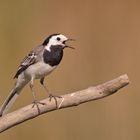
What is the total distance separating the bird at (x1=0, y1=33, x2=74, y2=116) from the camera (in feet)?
9.28

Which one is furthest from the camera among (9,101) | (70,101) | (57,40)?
(9,101)

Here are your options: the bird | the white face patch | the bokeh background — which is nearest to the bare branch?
the bird

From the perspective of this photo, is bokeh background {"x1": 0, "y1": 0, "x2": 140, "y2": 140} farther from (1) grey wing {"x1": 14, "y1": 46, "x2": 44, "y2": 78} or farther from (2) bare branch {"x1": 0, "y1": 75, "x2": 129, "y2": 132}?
(2) bare branch {"x1": 0, "y1": 75, "x2": 129, "y2": 132}

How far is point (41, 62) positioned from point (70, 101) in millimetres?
273

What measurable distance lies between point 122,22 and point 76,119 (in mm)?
542

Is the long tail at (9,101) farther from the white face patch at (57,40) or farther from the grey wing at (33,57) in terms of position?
the white face patch at (57,40)

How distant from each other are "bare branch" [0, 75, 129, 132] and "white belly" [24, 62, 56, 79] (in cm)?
17

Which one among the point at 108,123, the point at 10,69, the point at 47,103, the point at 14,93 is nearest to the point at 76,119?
the point at 108,123

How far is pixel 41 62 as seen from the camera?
2.88 metres

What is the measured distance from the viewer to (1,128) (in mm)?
2652

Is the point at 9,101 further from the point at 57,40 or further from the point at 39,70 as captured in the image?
the point at 57,40

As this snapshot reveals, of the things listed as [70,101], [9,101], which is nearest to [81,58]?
[9,101]

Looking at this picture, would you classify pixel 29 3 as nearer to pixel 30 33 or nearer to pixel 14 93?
pixel 30 33

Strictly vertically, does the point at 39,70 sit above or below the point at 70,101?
above
